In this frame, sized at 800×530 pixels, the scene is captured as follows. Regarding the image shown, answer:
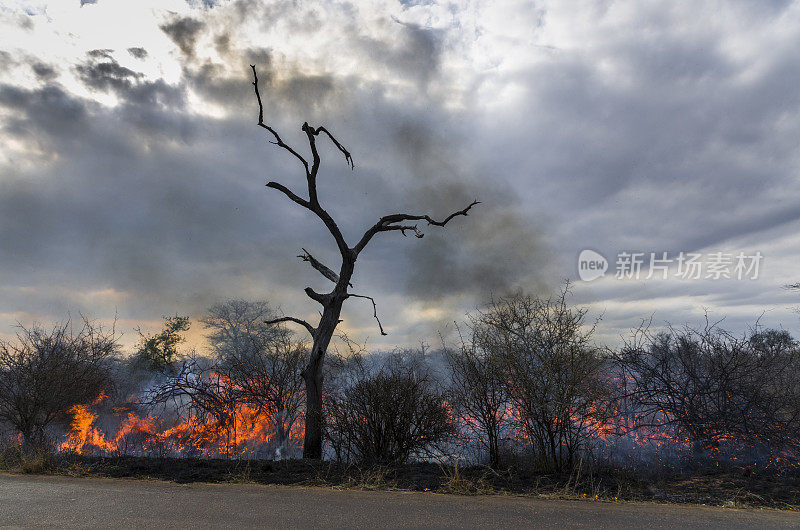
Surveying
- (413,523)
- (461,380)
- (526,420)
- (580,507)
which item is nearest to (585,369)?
(526,420)

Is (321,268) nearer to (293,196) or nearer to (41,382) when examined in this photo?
(293,196)

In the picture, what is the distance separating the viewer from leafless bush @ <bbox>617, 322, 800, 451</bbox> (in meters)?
9.17

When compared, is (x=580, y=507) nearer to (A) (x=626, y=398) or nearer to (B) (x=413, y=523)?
(B) (x=413, y=523)

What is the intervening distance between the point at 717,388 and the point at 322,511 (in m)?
9.04

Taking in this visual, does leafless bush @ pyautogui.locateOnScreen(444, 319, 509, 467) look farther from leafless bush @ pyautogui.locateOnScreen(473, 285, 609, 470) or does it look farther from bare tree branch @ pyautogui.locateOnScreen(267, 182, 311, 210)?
bare tree branch @ pyautogui.locateOnScreen(267, 182, 311, 210)

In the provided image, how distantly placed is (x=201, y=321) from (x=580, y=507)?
31.9m

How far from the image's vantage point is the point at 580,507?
5492 mm

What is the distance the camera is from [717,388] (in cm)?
976

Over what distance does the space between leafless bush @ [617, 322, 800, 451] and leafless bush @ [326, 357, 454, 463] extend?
4.40 m

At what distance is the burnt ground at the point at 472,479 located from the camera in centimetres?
621

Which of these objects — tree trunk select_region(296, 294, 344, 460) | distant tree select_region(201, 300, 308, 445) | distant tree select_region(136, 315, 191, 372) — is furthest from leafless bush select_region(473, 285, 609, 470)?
distant tree select_region(136, 315, 191, 372)

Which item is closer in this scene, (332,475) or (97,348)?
(332,475)

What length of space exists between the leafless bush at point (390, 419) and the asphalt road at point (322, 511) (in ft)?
8.34

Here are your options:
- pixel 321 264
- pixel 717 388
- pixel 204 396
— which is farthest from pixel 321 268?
pixel 717 388
